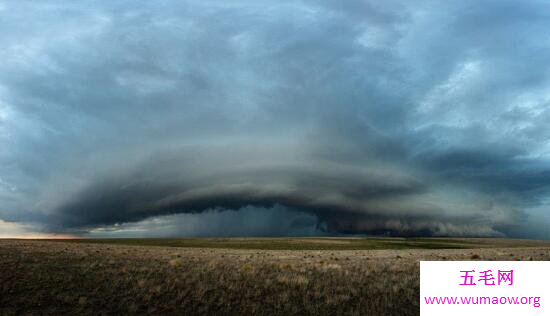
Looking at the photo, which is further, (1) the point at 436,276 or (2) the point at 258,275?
(2) the point at 258,275

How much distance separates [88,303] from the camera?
16.2m

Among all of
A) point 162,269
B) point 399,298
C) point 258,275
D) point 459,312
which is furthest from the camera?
point 162,269

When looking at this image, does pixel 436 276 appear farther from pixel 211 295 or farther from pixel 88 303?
pixel 88 303

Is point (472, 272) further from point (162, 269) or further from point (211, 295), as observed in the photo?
point (162, 269)

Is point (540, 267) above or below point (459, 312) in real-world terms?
above

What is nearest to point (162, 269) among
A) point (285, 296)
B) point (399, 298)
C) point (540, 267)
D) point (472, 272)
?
point (285, 296)

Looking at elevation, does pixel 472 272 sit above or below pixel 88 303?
above

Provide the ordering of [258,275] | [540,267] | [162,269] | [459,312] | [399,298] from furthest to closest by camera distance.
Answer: [162,269], [258,275], [399,298], [540,267], [459,312]

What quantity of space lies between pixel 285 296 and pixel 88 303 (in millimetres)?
8958

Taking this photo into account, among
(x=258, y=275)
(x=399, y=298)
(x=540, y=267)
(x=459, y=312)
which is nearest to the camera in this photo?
(x=459, y=312)

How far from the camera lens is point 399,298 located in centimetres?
1769

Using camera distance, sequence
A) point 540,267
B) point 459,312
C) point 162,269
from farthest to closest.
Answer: point 162,269, point 540,267, point 459,312

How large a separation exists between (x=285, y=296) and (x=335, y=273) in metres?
7.19

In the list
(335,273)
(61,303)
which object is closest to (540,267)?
(335,273)
